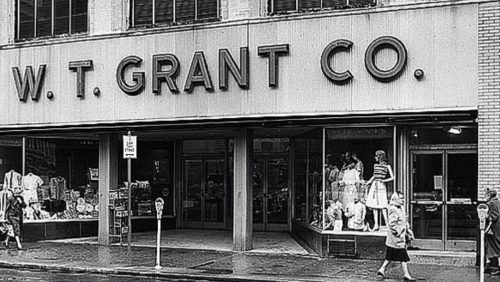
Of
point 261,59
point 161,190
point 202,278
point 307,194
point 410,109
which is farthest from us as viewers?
point 161,190

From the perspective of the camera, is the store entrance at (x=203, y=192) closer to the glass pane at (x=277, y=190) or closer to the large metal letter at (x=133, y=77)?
the glass pane at (x=277, y=190)

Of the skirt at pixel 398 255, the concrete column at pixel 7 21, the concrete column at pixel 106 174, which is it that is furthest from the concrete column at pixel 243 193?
the concrete column at pixel 7 21

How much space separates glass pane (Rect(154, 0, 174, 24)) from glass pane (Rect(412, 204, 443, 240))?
8.35 meters

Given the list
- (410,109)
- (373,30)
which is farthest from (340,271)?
(373,30)

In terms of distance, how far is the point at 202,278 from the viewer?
15.3 m

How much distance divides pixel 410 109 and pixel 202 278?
6.13 m

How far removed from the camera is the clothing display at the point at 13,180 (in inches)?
904

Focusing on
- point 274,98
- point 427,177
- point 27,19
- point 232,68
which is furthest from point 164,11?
point 427,177

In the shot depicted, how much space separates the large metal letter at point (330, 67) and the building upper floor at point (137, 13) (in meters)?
0.81

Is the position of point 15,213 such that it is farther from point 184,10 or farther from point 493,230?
point 493,230

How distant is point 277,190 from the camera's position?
961 inches

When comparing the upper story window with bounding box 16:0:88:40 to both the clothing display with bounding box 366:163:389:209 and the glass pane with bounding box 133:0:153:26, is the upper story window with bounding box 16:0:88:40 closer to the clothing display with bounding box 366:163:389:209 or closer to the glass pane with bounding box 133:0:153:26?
the glass pane with bounding box 133:0:153:26

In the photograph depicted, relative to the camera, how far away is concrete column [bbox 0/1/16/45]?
22.7 m

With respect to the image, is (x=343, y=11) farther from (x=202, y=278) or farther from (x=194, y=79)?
(x=202, y=278)
